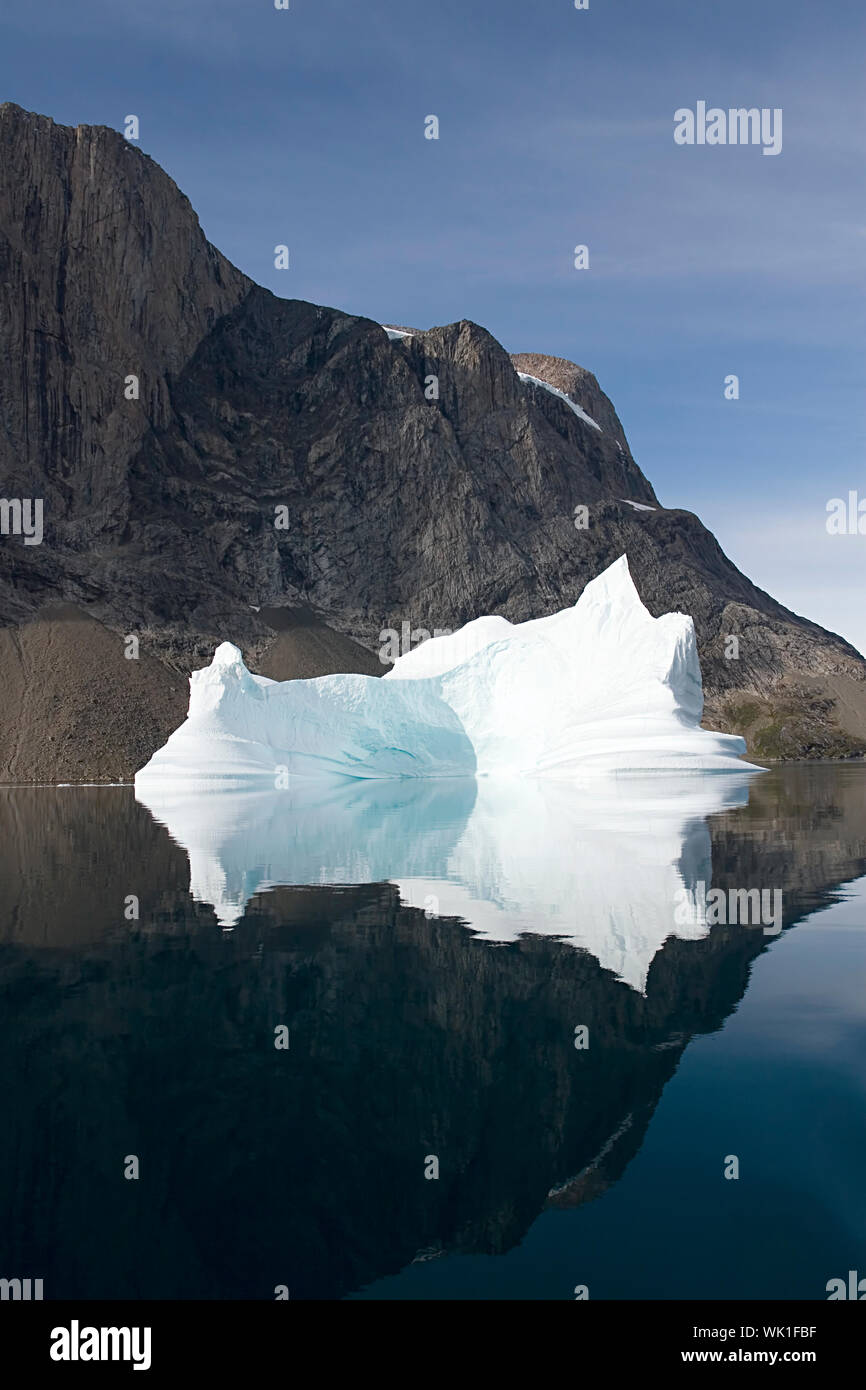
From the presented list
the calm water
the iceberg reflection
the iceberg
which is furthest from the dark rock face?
the calm water

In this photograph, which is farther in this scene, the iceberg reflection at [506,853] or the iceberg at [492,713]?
the iceberg at [492,713]

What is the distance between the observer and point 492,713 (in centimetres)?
5422

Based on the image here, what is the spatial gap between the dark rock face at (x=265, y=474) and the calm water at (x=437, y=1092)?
82.2 m

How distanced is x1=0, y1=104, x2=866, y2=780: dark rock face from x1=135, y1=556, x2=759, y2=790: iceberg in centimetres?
4422

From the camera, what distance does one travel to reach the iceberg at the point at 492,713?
143 ft

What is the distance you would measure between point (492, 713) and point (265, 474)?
84.4 metres

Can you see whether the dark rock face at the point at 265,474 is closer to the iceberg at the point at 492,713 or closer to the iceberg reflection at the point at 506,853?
the iceberg at the point at 492,713

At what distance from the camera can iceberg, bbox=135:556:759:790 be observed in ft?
143

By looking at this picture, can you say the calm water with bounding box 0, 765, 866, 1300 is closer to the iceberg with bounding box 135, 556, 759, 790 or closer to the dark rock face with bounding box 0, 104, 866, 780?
the iceberg with bounding box 135, 556, 759, 790

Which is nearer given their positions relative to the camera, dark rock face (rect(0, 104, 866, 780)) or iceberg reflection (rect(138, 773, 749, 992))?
iceberg reflection (rect(138, 773, 749, 992))

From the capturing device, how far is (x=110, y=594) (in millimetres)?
101375

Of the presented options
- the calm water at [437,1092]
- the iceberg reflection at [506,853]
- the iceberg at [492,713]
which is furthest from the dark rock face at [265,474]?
the calm water at [437,1092]

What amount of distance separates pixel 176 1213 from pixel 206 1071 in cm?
208

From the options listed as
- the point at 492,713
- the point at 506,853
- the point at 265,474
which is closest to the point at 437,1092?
the point at 506,853
